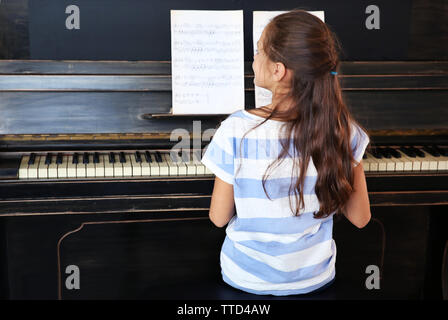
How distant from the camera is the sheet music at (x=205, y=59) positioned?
6.61 ft

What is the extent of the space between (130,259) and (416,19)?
1683 mm

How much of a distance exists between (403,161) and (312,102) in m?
0.91

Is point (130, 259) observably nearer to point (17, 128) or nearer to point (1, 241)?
point (1, 241)

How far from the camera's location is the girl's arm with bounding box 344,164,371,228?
1441 mm

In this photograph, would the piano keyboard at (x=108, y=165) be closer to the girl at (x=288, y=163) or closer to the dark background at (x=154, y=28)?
the dark background at (x=154, y=28)

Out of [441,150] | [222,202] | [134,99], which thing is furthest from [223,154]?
[441,150]

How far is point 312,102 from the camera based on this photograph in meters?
1.30

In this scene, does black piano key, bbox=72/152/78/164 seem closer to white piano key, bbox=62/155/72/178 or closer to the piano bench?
white piano key, bbox=62/155/72/178

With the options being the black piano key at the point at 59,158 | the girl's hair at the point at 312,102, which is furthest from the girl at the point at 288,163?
the black piano key at the point at 59,158

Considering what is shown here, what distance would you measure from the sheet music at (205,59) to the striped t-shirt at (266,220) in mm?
696

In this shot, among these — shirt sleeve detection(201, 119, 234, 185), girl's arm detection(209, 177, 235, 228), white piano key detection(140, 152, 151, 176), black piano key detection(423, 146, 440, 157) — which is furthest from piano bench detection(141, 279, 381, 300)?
black piano key detection(423, 146, 440, 157)

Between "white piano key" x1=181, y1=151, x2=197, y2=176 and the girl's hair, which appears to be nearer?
the girl's hair

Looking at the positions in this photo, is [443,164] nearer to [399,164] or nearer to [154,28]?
[399,164]
